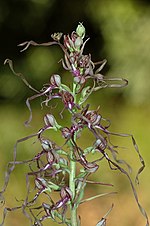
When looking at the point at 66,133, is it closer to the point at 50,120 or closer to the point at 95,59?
the point at 50,120

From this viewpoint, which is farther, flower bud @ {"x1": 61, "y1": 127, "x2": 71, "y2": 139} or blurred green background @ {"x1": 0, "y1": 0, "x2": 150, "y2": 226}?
blurred green background @ {"x1": 0, "y1": 0, "x2": 150, "y2": 226}

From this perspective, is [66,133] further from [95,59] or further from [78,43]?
[95,59]

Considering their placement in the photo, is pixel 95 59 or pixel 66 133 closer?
pixel 66 133

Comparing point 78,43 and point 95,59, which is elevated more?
point 95,59

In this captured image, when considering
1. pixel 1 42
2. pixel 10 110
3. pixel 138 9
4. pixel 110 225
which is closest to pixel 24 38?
pixel 1 42

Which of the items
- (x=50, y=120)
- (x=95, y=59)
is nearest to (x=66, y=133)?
(x=50, y=120)

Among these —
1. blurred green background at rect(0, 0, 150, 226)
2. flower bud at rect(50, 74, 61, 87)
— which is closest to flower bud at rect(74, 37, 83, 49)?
flower bud at rect(50, 74, 61, 87)

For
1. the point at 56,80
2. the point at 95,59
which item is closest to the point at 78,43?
the point at 56,80

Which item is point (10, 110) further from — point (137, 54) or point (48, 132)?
point (137, 54)

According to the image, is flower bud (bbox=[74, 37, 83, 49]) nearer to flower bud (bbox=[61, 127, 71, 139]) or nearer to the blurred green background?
flower bud (bbox=[61, 127, 71, 139])
